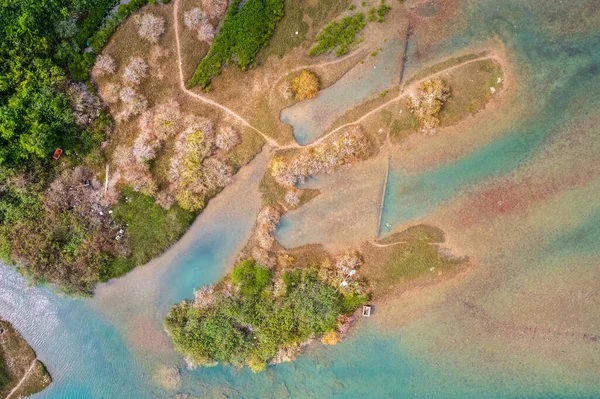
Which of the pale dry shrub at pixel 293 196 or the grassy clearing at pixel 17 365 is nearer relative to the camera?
the pale dry shrub at pixel 293 196

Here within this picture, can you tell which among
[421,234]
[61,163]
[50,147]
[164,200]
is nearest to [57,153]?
[61,163]

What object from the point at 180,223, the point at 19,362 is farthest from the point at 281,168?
the point at 19,362

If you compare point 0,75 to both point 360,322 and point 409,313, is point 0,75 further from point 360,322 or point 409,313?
point 409,313

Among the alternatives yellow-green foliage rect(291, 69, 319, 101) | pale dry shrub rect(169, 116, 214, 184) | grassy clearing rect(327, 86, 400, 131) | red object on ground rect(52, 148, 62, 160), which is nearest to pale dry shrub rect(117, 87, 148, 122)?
pale dry shrub rect(169, 116, 214, 184)

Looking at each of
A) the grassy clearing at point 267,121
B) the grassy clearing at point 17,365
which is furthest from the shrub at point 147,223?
the grassy clearing at point 17,365

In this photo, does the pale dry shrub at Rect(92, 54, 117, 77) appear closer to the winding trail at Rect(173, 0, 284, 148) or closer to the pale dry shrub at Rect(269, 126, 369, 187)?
the winding trail at Rect(173, 0, 284, 148)

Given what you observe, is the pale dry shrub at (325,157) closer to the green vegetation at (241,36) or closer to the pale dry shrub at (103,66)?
the green vegetation at (241,36)
